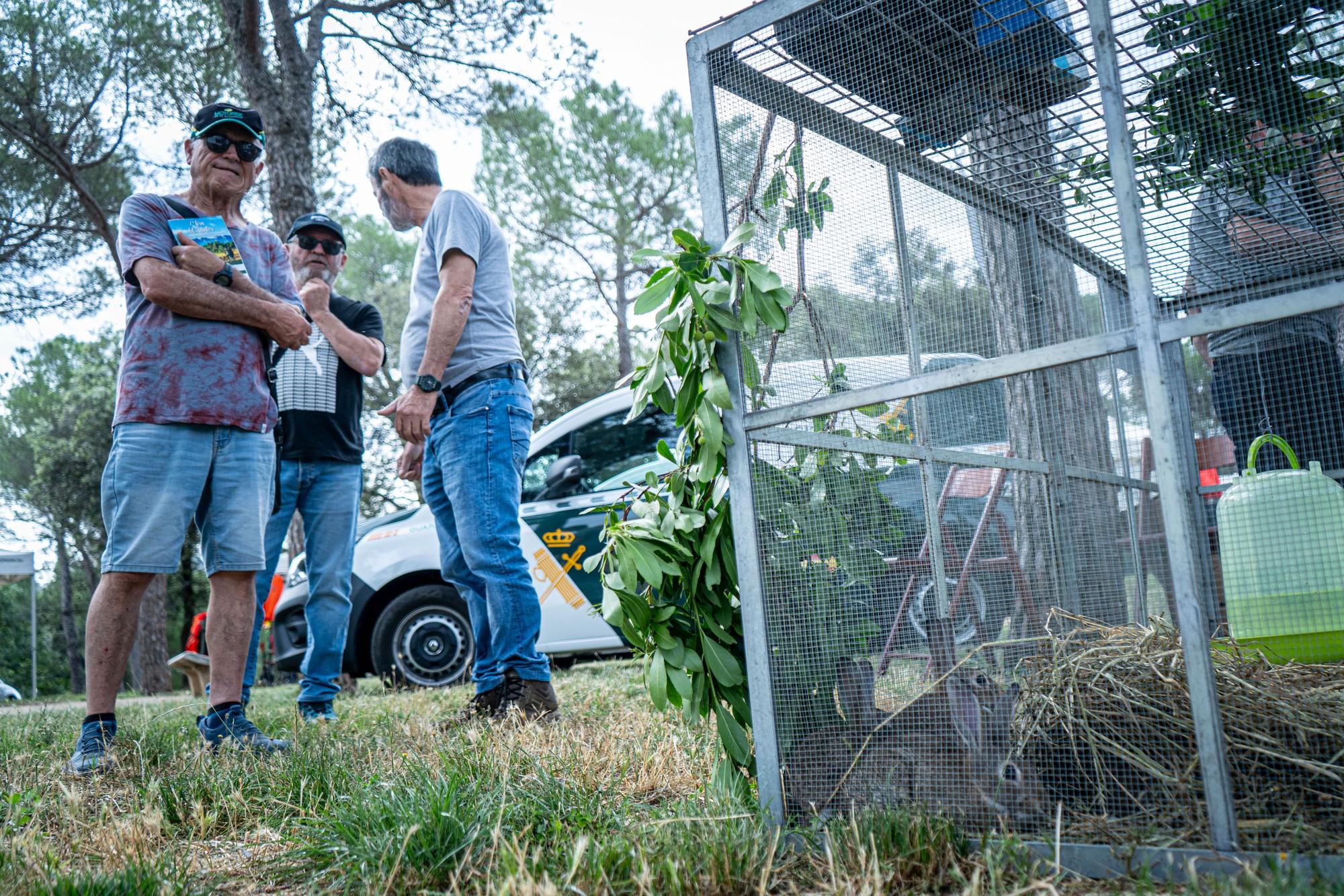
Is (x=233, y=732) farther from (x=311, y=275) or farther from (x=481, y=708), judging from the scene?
(x=311, y=275)

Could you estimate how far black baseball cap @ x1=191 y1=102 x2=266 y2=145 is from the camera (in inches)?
124

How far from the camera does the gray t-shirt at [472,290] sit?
3.40 metres

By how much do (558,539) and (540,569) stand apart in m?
0.24

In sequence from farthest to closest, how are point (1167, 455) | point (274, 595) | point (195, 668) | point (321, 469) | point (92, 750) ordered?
point (274, 595), point (195, 668), point (321, 469), point (92, 750), point (1167, 455)

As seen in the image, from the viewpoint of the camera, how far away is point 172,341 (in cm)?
297

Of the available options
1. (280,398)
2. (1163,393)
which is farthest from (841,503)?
(280,398)

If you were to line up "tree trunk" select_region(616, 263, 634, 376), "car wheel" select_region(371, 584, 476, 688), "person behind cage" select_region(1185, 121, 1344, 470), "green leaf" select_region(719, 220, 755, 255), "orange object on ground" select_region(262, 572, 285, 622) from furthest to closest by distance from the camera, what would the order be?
1. "tree trunk" select_region(616, 263, 634, 376)
2. "orange object on ground" select_region(262, 572, 285, 622)
3. "car wheel" select_region(371, 584, 476, 688)
4. "green leaf" select_region(719, 220, 755, 255)
5. "person behind cage" select_region(1185, 121, 1344, 470)

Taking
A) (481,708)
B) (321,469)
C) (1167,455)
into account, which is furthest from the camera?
(321,469)

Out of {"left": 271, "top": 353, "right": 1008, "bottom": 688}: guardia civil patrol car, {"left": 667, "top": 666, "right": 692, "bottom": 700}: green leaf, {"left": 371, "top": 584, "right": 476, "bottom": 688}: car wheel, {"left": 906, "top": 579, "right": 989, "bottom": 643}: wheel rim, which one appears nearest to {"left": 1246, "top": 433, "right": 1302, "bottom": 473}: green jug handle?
{"left": 906, "top": 579, "right": 989, "bottom": 643}: wheel rim

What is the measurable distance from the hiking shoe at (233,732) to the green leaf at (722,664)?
4.88ft

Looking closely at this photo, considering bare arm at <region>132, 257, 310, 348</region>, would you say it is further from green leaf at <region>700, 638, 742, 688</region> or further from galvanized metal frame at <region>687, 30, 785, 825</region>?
green leaf at <region>700, 638, 742, 688</region>

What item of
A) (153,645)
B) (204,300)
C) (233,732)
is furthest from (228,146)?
(153,645)

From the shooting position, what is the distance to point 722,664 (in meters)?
2.05

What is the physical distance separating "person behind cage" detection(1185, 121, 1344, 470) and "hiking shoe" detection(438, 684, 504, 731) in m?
2.40
